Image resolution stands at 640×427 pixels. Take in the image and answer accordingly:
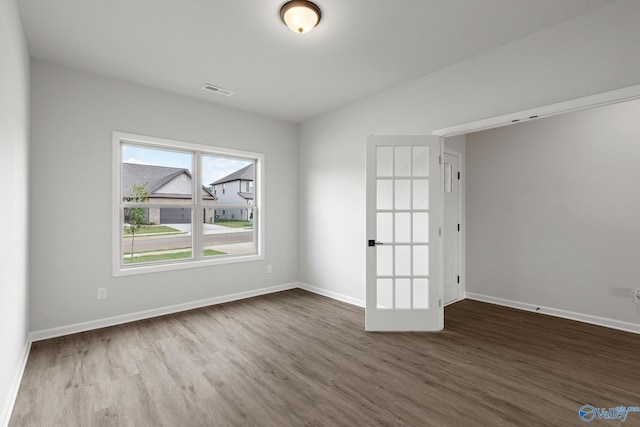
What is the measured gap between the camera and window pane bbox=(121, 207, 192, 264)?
377 centimetres

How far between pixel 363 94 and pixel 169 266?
11.2ft

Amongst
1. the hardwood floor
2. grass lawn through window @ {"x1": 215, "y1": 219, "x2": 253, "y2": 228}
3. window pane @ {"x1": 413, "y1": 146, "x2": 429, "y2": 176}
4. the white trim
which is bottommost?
the hardwood floor

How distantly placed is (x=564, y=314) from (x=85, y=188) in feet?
19.1

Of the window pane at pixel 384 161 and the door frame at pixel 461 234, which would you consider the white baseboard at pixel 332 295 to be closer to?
the door frame at pixel 461 234

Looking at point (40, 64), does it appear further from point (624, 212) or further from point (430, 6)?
point (624, 212)

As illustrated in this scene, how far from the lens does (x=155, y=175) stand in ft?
13.0

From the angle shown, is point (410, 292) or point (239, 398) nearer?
point (239, 398)

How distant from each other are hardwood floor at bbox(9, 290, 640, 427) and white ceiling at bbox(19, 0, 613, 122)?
112 inches

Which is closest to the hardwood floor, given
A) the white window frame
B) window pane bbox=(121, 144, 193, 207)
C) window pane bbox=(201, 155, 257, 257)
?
the white window frame

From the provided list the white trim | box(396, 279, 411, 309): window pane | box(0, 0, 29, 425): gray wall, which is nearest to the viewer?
box(0, 0, 29, 425): gray wall

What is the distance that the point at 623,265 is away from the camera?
3.45 meters

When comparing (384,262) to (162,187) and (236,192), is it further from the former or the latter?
(162,187)

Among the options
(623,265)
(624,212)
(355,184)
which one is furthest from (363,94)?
(623,265)

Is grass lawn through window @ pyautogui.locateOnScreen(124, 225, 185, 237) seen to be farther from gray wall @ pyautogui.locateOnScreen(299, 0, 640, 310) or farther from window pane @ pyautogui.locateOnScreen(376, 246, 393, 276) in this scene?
window pane @ pyautogui.locateOnScreen(376, 246, 393, 276)
